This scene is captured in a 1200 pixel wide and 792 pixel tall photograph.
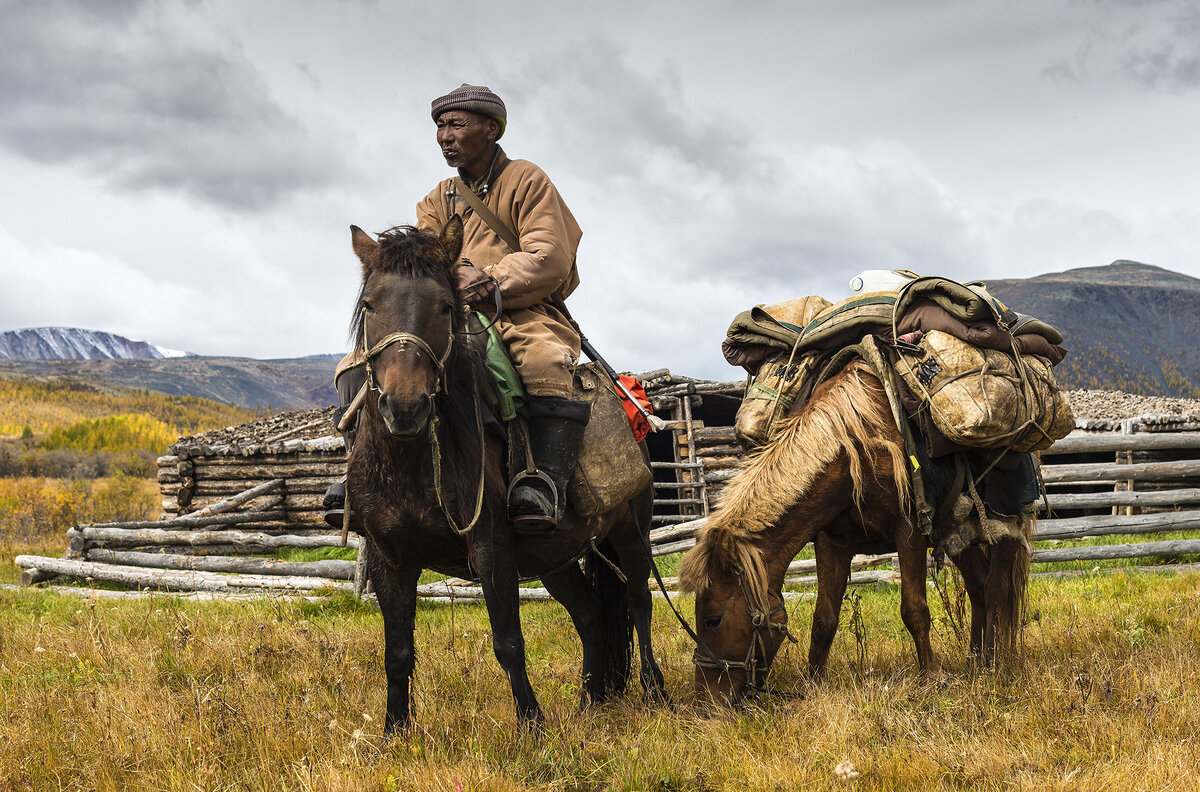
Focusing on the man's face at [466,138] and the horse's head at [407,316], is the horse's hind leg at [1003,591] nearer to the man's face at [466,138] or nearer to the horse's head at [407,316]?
the horse's head at [407,316]

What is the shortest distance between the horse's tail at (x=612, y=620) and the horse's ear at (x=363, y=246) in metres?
2.18

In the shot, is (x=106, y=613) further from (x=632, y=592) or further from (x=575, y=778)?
(x=575, y=778)

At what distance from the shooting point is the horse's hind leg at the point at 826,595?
418 centimetres

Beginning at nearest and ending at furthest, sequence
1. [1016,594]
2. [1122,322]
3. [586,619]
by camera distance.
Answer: [586,619], [1016,594], [1122,322]

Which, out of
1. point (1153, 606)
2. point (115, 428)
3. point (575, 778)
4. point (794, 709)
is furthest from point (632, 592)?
point (115, 428)

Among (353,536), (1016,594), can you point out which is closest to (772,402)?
(1016,594)

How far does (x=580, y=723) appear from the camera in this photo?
11.5ft

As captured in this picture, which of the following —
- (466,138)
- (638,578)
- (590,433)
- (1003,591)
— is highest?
(466,138)

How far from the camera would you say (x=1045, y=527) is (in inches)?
397

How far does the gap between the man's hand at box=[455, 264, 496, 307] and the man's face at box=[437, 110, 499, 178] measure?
32.8 inches

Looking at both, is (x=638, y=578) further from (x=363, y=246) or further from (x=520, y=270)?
(x=363, y=246)

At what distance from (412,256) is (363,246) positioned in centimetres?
30

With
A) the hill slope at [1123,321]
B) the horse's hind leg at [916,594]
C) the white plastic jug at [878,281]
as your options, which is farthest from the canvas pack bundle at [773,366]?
the hill slope at [1123,321]

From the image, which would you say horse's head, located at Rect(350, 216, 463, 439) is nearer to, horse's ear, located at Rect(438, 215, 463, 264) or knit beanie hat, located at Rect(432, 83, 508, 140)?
horse's ear, located at Rect(438, 215, 463, 264)
